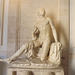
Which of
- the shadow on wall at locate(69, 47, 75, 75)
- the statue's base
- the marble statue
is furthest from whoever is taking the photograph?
the shadow on wall at locate(69, 47, 75, 75)

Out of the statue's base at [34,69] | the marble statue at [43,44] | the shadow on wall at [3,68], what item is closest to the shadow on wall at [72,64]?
the marble statue at [43,44]

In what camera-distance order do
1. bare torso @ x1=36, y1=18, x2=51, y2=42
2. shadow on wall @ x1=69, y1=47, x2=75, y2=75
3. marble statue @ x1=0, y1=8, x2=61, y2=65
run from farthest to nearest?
shadow on wall @ x1=69, y1=47, x2=75, y2=75
bare torso @ x1=36, y1=18, x2=51, y2=42
marble statue @ x1=0, y1=8, x2=61, y2=65

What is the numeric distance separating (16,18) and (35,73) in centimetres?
156

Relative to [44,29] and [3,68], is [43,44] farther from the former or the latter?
[3,68]

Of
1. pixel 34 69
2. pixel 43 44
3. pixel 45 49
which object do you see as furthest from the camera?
pixel 43 44

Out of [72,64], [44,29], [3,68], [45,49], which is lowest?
[3,68]


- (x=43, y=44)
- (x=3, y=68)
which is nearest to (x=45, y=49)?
(x=43, y=44)

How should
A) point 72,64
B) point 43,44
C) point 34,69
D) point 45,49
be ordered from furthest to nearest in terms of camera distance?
point 72,64 → point 43,44 → point 45,49 → point 34,69

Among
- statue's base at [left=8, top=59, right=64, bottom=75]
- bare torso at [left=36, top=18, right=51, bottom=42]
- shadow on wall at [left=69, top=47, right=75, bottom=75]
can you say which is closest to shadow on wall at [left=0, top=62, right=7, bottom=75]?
statue's base at [left=8, top=59, right=64, bottom=75]

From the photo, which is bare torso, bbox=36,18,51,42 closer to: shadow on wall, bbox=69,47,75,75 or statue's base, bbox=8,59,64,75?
statue's base, bbox=8,59,64,75

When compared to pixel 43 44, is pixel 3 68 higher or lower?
lower

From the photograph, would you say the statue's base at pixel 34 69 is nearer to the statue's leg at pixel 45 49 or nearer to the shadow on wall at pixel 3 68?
the statue's leg at pixel 45 49

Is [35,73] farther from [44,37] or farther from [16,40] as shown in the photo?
[16,40]

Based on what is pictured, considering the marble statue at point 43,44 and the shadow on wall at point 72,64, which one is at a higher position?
the marble statue at point 43,44
